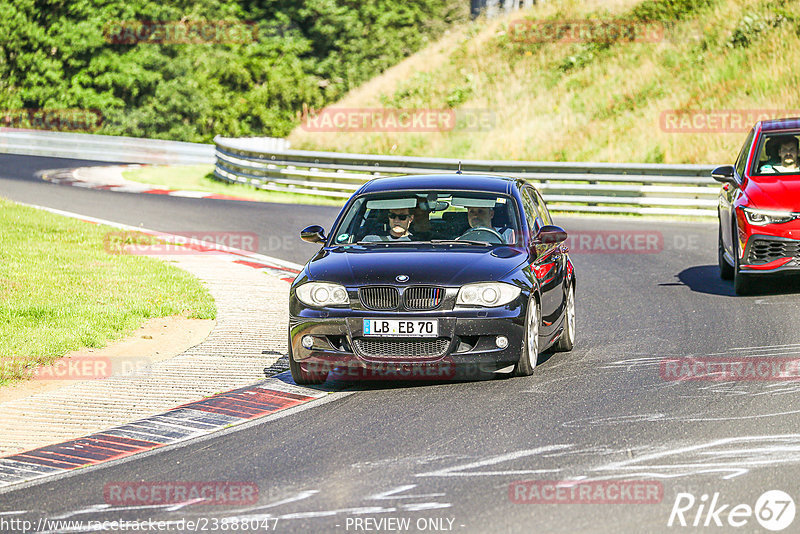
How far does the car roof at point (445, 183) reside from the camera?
32.9ft

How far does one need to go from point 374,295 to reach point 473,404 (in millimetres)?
1125

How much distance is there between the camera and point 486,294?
8664 mm

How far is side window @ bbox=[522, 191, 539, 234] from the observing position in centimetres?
1006

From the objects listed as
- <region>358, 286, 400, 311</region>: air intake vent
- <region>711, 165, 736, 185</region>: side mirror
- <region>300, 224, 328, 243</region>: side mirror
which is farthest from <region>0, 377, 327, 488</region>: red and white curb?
<region>711, 165, 736, 185</region>: side mirror

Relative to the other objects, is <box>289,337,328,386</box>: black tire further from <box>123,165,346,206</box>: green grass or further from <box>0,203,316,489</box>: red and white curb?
<box>123,165,346,206</box>: green grass

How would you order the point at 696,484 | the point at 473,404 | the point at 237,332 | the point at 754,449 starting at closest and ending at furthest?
1. the point at 696,484
2. the point at 754,449
3. the point at 473,404
4. the point at 237,332

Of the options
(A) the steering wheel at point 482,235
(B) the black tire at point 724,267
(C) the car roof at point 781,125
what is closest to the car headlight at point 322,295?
(A) the steering wheel at point 482,235

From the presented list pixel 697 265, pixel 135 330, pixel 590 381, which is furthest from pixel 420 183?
pixel 697 265

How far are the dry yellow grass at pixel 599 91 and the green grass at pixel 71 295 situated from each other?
16494 millimetres

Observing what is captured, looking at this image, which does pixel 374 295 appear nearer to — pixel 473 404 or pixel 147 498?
pixel 473 404

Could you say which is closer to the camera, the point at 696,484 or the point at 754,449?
the point at 696,484

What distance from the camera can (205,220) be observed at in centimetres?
2217

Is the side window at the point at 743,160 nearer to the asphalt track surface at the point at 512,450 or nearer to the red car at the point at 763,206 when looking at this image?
the red car at the point at 763,206

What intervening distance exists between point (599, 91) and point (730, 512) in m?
31.5
